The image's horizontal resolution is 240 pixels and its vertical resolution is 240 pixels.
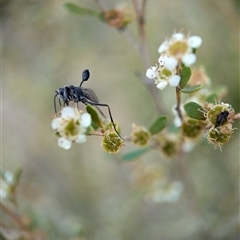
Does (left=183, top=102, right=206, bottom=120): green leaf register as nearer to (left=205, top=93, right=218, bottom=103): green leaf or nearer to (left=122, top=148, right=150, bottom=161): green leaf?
(left=205, top=93, right=218, bottom=103): green leaf

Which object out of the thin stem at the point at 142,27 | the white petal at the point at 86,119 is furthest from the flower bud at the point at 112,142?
the thin stem at the point at 142,27

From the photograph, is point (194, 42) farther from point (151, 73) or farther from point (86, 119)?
point (86, 119)

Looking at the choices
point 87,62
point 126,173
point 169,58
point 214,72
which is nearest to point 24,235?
point 169,58

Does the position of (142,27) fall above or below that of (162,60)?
above

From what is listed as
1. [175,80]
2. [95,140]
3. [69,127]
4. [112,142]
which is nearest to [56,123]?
[69,127]

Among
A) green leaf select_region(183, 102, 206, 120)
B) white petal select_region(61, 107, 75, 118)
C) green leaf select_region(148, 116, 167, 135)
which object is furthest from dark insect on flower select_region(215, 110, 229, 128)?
white petal select_region(61, 107, 75, 118)

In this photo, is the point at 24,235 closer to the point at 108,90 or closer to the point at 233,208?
the point at 233,208

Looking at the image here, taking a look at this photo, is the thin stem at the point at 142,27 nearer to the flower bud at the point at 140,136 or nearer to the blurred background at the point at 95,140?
the flower bud at the point at 140,136
